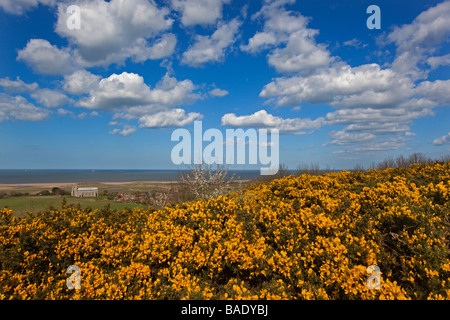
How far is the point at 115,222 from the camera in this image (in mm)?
5590

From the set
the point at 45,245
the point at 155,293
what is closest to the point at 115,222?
the point at 45,245

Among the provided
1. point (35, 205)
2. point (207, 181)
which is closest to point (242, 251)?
point (207, 181)

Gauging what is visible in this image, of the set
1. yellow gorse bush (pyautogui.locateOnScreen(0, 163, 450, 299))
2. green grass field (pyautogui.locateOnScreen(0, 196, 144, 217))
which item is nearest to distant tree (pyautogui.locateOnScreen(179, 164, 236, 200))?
green grass field (pyautogui.locateOnScreen(0, 196, 144, 217))

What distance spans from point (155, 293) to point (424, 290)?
363cm

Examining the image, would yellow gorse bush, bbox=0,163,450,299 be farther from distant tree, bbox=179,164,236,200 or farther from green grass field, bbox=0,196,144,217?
→ distant tree, bbox=179,164,236,200

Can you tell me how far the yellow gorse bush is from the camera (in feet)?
10.8

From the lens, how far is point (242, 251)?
3938 millimetres

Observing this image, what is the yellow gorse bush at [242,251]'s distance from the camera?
3.29 metres

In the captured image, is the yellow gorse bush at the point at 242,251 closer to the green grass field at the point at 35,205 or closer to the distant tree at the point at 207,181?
the green grass field at the point at 35,205

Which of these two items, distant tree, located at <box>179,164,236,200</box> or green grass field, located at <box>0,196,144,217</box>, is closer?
green grass field, located at <box>0,196,144,217</box>

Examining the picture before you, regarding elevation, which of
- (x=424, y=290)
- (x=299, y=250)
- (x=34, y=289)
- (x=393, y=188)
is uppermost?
(x=393, y=188)

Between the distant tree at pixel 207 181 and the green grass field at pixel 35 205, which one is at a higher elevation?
the distant tree at pixel 207 181

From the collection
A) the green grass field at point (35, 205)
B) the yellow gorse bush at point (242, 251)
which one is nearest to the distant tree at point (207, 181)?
the green grass field at point (35, 205)
